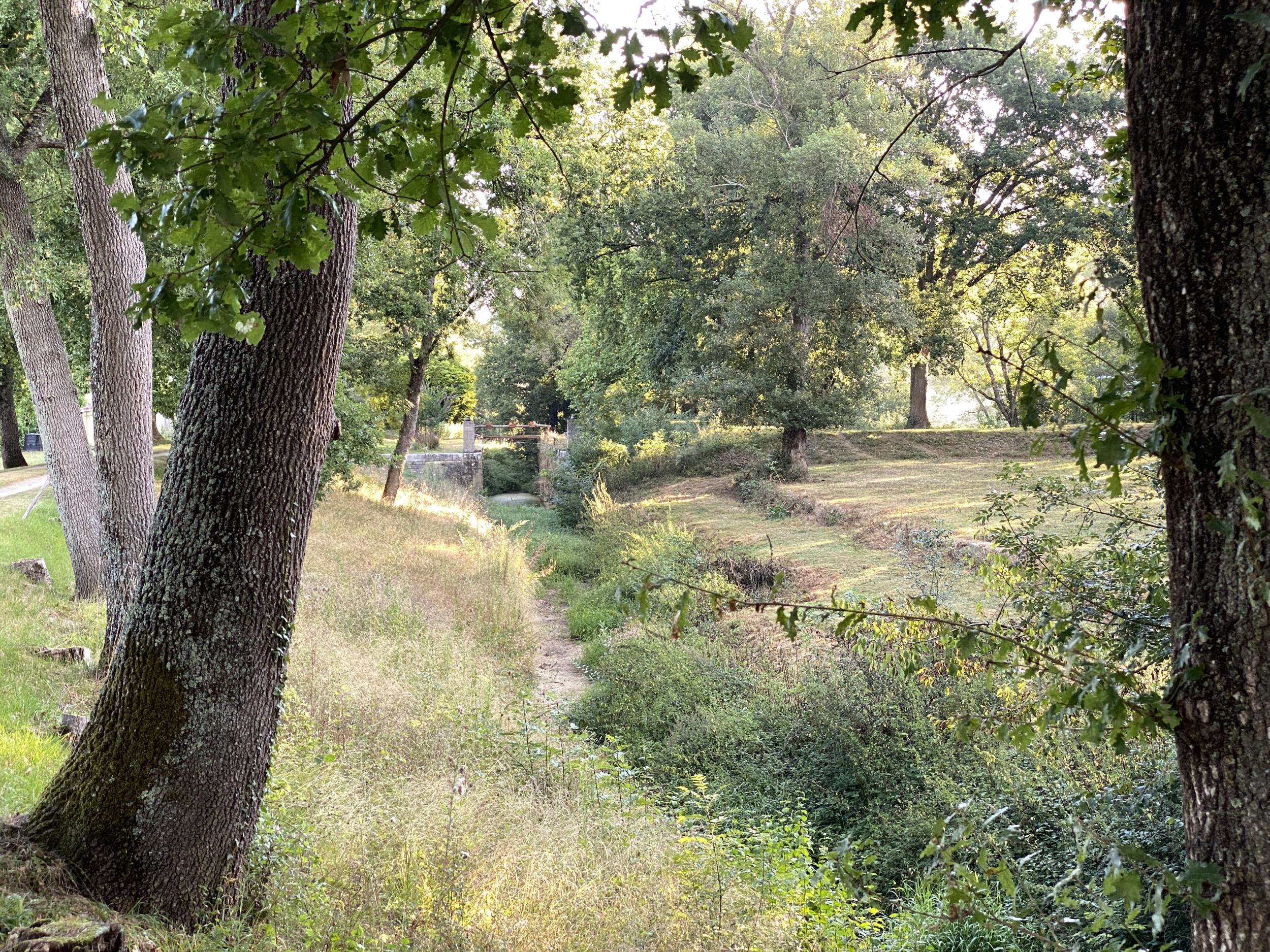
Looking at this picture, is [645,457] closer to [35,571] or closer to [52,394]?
[35,571]

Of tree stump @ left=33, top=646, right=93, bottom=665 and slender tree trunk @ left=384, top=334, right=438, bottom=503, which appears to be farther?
slender tree trunk @ left=384, top=334, right=438, bottom=503

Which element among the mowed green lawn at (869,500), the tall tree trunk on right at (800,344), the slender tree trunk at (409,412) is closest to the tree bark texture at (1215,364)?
the mowed green lawn at (869,500)

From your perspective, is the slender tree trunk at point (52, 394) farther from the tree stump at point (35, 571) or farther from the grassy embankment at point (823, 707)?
the grassy embankment at point (823, 707)

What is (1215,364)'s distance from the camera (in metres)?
1.61

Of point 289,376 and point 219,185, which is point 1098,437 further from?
point 289,376

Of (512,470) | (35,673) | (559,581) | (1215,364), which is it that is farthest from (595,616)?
(512,470)

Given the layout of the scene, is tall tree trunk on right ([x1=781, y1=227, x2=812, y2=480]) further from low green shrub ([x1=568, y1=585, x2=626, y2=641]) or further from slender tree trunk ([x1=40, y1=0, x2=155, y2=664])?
slender tree trunk ([x1=40, y1=0, x2=155, y2=664])

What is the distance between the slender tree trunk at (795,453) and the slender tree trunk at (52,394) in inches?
629

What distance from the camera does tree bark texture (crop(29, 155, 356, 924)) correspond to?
11.2 feet

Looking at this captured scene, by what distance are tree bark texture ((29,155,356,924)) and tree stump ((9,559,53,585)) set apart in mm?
7425

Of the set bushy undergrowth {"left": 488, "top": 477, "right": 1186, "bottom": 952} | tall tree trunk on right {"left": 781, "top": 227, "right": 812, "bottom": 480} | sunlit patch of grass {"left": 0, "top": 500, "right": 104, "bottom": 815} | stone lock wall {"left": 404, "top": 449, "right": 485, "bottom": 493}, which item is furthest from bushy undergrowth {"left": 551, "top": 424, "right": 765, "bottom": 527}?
sunlit patch of grass {"left": 0, "top": 500, "right": 104, "bottom": 815}

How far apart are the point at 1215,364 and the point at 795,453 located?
67.6 feet

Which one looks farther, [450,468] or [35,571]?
[450,468]

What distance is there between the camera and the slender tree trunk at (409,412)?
2136 centimetres
